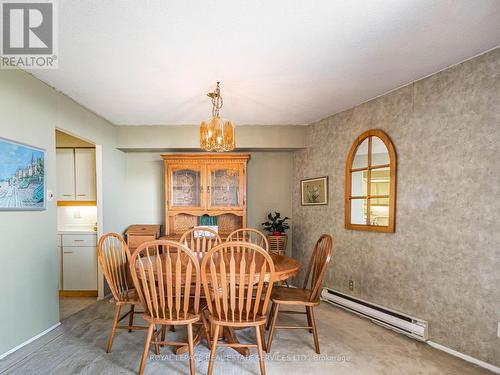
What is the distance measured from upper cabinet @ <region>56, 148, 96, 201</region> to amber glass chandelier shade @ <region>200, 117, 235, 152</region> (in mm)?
2086

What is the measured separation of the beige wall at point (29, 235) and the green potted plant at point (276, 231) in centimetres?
251

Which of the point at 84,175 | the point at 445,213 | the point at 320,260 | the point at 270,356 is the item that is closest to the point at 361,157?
the point at 445,213

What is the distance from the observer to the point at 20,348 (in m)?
2.13

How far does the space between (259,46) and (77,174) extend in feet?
10.1

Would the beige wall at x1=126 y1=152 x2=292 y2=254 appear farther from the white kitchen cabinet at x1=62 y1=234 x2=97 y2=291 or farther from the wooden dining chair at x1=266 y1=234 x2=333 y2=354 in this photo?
the wooden dining chair at x1=266 y1=234 x2=333 y2=354

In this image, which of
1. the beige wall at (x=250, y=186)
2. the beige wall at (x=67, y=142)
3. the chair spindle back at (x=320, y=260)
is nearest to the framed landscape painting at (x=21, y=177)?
the beige wall at (x=67, y=142)

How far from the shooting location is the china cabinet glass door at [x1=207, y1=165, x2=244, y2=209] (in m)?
3.85

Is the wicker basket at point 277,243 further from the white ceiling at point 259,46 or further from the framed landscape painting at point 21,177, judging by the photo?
the framed landscape painting at point 21,177

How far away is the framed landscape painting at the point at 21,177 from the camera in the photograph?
202 centimetres

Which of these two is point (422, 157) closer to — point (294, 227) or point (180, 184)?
point (294, 227)

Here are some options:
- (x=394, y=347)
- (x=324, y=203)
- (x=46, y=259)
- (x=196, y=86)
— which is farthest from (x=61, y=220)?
(x=394, y=347)

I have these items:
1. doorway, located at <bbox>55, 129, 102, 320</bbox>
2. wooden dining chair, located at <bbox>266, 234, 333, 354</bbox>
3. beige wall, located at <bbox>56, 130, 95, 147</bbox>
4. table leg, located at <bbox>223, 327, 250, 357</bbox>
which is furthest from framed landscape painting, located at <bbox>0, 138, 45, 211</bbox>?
wooden dining chair, located at <bbox>266, 234, 333, 354</bbox>

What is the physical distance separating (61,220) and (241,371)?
3371 millimetres

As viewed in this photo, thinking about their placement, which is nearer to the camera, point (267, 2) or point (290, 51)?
point (267, 2)
